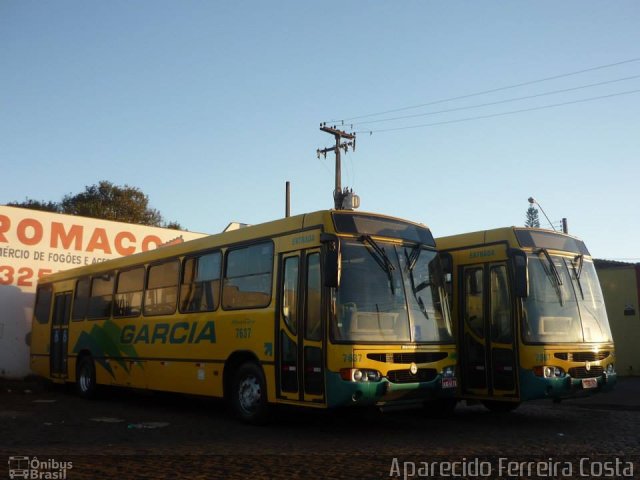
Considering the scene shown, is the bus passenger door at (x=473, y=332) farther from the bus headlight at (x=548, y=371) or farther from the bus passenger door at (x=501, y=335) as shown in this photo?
the bus headlight at (x=548, y=371)

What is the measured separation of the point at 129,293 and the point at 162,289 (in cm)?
157

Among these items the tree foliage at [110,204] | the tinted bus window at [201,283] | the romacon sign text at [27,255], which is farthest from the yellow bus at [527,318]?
the tree foliage at [110,204]

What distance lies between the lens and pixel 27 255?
21172 millimetres

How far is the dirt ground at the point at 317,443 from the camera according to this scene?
23.7ft

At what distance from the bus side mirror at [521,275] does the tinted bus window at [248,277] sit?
3.88m

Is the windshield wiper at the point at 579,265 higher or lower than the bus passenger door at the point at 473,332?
higher

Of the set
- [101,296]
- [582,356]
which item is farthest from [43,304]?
[582,356]

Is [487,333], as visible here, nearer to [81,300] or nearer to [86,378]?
[86,378]

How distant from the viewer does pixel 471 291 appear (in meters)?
12.2

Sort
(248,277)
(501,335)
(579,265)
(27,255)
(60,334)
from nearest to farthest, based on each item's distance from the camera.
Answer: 1. (248,277)
2. (501,335)
3. (579,265)
4. (60,334)
5. (27,255)

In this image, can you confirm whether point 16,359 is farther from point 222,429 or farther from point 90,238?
point 222,429

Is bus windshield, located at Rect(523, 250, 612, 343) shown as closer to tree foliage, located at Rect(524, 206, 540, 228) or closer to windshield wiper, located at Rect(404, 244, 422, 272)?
windshield wiper, located at Rect(404, 244, 422, 272)

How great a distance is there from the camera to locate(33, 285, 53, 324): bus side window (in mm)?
18969

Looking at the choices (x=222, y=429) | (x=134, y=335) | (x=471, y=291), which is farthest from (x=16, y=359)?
(x=471, y=291)
